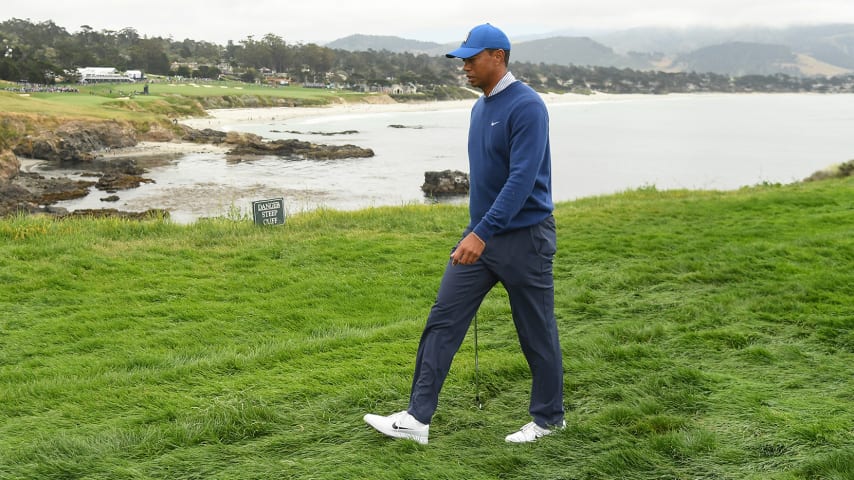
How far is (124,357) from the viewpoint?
5.41 metres

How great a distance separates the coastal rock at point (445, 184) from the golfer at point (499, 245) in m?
29.7

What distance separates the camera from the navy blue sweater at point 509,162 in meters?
3.55

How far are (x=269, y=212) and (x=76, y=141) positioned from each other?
40.3 meters

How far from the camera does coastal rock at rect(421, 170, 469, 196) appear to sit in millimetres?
33656

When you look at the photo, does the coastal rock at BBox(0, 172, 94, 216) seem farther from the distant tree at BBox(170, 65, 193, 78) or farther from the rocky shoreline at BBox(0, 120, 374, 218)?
→ the distant tree at BBox(170, 65, 193, 78)

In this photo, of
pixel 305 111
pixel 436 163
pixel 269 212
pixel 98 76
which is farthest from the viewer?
pixel 98 76

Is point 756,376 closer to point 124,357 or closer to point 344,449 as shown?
point 344,449

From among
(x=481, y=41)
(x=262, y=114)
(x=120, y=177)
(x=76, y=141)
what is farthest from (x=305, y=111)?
(x=481, y=41)

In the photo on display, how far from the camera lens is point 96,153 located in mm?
46375

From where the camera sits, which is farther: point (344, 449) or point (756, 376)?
point (756, 376)

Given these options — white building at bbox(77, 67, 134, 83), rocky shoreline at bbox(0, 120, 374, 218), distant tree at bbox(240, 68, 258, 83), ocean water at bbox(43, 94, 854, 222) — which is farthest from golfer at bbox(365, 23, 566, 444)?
distant tree at bbox(240, 68, 258, 83)

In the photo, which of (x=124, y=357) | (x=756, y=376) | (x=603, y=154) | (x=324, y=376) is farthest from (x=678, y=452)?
(x=603, y=154)

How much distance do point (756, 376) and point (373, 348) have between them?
101 inches

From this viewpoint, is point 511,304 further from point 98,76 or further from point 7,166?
point 98,76
